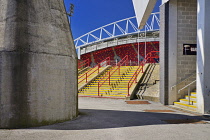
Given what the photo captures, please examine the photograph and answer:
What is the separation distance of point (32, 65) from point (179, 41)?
7.45m

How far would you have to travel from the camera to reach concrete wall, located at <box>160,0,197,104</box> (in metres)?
10.2

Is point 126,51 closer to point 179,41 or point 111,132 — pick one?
point 179,41

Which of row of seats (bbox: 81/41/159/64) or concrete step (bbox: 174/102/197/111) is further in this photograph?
row of seats (bbox: 81/41/159/64)

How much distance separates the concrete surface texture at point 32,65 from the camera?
4.96m

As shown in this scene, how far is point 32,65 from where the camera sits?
513 centimetres

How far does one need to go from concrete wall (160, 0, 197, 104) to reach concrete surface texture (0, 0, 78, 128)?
6091 millimetres

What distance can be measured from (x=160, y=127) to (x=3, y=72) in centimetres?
394

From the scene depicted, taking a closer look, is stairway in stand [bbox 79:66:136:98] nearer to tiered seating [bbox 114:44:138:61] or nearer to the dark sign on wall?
the dark sign on wall

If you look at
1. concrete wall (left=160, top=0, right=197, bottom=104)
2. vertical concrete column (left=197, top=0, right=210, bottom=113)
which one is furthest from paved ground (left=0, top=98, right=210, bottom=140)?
concrete wall (left=160, top=0, right=197, bottom=104)

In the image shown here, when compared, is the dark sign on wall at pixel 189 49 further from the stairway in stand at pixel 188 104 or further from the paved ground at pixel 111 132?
the paved ground at pixel 111 132

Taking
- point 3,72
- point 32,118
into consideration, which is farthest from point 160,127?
point 3,72

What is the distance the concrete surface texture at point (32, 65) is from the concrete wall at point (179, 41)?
20.0 feet

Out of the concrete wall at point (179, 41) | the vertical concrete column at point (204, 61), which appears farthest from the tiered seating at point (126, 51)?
the vertical concrete column at point (204, 61)

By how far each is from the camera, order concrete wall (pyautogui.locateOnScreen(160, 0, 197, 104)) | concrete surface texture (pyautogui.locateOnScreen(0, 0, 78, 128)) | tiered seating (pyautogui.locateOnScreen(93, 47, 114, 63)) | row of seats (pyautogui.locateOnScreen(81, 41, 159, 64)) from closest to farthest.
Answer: concrete surface texture (pyautogui.locateOnScreen(0, 0, 78, 128)) < concrete wall (pyautogui.locateOnScreen(160, 0, 197, 104)) < row of seats (pyautogui.locateOnScreen(81, 41, 159, 64)) < tiered seating (pyautogui.locateOnScreen(93, 47, 114, 63))
